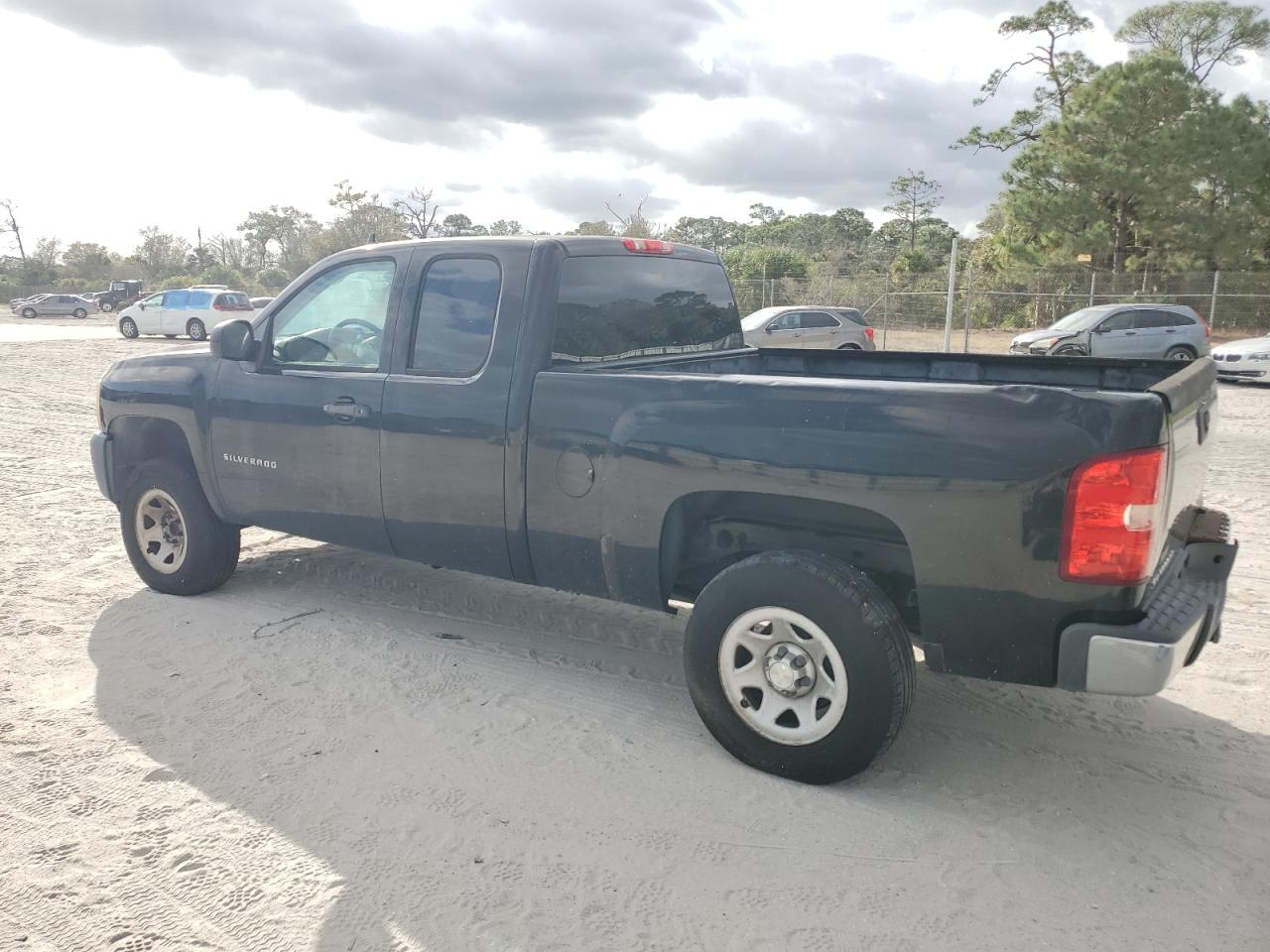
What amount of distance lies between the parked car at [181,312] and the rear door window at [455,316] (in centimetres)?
2814

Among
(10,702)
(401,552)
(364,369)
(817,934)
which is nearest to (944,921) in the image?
(817,934)

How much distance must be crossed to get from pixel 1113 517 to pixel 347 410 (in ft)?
10.6

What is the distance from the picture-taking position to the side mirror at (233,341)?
4832 mm

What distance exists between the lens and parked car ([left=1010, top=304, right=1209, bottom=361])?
1956cm

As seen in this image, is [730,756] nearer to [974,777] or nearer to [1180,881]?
[974,777]

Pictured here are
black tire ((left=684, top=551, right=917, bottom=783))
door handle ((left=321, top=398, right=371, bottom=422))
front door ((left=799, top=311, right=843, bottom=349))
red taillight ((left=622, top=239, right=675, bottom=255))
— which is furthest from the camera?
front door ((left=799, top=311, right=843, bottom=349))

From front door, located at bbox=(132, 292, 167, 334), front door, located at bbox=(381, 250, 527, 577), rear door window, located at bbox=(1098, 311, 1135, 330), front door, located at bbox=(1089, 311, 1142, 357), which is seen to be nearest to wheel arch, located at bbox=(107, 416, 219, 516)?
front door, located at bbox=(381, 250, 527, 577)

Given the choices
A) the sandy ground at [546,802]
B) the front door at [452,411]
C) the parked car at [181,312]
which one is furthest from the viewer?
the parked car at [181,312]

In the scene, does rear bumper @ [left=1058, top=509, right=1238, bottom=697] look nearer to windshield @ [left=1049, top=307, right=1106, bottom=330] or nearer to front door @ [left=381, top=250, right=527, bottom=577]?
front door @ [left=381, top=250, right=527, bottom=577]

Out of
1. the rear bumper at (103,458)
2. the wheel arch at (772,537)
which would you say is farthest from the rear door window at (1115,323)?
the rear bumper at (103,458)

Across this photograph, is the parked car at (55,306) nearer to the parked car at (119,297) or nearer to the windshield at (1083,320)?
the parked car at (119,297)

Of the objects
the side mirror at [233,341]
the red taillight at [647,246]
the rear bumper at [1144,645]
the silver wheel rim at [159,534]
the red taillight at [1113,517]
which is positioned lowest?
the silver wheel rim at [159,534]

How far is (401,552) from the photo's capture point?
454 cm

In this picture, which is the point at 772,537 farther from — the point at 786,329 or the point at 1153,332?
the point at 1153,332
